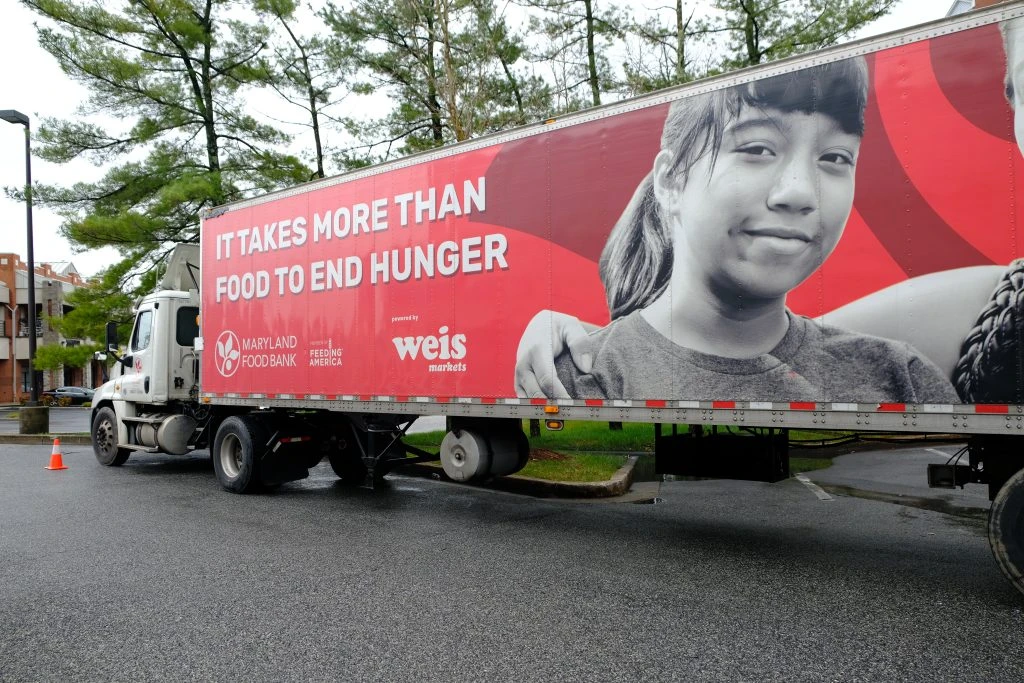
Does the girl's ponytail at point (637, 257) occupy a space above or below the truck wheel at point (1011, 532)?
above

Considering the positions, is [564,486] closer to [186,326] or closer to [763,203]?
[763,203]

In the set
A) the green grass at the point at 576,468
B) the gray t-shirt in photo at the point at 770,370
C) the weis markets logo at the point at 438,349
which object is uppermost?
the weis markets logo at the point at 438,349

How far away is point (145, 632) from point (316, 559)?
1.93 meters

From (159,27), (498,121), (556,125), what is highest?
(159,27)

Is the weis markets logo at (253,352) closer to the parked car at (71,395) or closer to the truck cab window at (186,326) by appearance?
the truck cab window at (186,326)

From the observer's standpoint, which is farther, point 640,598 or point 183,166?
point 183,166

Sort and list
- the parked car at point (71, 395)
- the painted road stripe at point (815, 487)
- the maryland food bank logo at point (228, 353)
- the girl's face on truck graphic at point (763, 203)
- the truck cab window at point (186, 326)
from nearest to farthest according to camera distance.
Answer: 1. the girl's face on truck graphic at point (763, 203)
2. the painted road stripe at point (815, 487)
3. the maryland food bank logo at point (228, 353)
4. the truck cab window at point (186, 326)
5. the parked car at point (71, 395)

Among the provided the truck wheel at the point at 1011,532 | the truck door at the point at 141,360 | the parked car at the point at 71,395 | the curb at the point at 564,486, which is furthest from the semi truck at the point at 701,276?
the parked car at the point at 71,395

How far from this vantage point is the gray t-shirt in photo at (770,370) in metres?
5.19

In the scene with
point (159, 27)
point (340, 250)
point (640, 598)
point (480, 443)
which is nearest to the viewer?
point (640, 598)

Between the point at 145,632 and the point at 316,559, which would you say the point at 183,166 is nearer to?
the point at 316,559

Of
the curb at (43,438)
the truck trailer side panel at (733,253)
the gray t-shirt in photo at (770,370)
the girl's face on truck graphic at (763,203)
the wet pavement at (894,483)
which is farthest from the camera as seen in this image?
the curb at (43,438)

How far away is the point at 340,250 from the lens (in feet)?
29.8

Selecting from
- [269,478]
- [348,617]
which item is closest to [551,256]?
[348,617]
